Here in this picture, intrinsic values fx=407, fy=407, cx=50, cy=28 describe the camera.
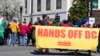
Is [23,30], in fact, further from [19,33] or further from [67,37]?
[67,37]

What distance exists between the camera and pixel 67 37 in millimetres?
18875

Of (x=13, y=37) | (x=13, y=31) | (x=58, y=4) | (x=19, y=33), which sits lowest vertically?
(x=13, y=37)

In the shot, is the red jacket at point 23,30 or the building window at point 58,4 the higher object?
the building window at point 58,4

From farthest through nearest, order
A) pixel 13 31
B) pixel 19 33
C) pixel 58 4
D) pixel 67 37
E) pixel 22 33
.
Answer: pixel 58 4 < pixel 19 33 < pixel 13 31 < pixel 22 33 < pixel 67 37

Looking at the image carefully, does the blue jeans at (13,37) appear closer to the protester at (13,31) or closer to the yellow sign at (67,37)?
the protester at (13,31)

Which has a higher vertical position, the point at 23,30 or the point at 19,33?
the point at 23,30

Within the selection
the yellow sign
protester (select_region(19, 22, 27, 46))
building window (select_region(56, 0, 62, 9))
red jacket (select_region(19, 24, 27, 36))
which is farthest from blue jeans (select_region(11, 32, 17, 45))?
building window (select_region(56, 0, 62, 9))

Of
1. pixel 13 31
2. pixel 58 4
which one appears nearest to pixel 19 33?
pixel 13 31

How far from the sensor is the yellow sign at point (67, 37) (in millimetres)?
18719

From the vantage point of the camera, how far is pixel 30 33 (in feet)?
87.6

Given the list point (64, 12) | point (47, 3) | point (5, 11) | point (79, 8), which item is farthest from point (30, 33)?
point (5, 11)

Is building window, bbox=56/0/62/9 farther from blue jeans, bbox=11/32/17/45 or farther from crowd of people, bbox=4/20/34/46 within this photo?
blue jeans, bbox=11/32/17/45

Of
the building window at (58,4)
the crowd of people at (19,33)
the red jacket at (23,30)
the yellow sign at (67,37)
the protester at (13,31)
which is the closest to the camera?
the yellow sign at (67,37)

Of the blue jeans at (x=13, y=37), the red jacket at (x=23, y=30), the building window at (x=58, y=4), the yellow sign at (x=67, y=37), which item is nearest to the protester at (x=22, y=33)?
the red jacket at (x=23, y=30)
